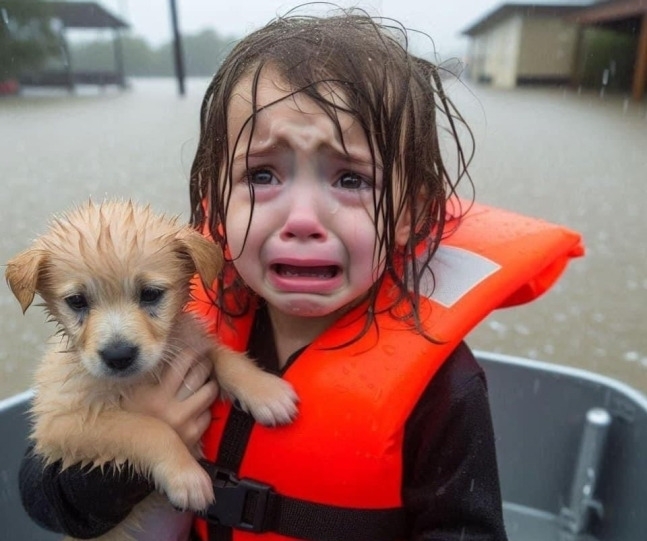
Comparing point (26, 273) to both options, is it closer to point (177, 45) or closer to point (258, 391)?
point (258, 391)


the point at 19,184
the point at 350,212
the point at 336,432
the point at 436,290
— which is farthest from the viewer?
the point at 19,184

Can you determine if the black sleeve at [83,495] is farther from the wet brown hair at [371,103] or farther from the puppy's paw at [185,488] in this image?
the wet brown hair at [371,103]

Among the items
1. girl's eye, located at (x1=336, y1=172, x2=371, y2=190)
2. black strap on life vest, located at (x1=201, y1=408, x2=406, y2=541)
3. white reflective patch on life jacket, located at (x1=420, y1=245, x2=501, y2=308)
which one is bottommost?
black strap on life vest, located at (x1=201, y1=408, x2=406, y2=541)

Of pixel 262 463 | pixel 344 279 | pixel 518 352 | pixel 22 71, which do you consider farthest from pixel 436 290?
pixel 22 71

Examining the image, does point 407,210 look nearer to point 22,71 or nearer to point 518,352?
point 518,352

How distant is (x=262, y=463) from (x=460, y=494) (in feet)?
1.54

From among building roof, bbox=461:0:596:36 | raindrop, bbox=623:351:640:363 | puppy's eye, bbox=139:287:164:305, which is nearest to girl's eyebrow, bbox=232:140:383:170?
puppy's eye, bbox=139:287:164:305

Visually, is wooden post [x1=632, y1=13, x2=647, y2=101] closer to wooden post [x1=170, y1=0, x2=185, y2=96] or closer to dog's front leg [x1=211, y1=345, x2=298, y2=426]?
wooden post [x1=170, y1=0, x2=185, y2=96]

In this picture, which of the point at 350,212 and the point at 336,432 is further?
the point at 336,432

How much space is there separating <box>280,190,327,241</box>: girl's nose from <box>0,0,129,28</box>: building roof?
334 centimetres

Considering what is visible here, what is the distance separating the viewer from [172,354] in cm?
161

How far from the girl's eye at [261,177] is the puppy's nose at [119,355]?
44cm

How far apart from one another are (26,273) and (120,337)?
26 centimetres

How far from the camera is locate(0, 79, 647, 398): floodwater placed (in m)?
4.14
